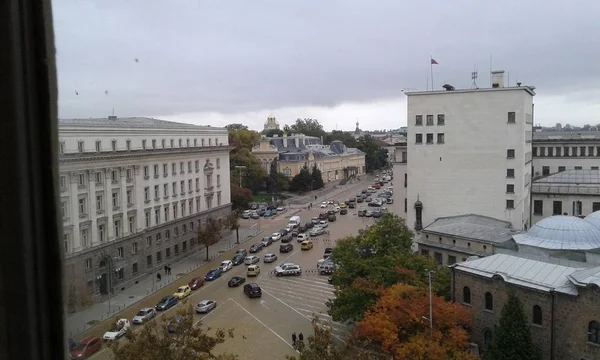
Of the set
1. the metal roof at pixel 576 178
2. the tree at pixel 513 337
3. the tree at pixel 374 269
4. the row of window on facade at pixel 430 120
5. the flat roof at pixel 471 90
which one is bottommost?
the tree at pixel 513 337

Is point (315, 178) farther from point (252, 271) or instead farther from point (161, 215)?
point (161, 215)

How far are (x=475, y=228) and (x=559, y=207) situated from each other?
13.8 ft

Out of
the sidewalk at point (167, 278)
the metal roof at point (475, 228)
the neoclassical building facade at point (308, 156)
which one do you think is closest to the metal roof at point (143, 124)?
the sidewalk at point (167, 278)

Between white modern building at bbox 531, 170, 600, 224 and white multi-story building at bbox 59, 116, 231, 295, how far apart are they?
28.1 ft

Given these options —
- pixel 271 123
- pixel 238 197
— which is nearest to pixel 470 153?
pixel 238 197

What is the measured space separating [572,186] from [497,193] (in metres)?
2.77

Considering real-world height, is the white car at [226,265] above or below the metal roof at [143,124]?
below

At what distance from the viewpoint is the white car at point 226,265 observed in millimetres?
12111

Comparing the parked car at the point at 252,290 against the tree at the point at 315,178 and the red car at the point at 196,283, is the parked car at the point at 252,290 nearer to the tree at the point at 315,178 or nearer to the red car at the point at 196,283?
the red car at the point at 196,283

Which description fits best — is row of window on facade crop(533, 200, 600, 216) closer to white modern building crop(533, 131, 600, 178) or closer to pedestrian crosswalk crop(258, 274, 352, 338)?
white modern building crop(533, 131, 600, 178)

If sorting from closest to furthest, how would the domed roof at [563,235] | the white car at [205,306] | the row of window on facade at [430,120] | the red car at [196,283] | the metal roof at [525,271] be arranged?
the metal roof at [525,271] → the domed roof at [563,235] → the white car at [205,306] → the red car at [196,283] → the row of window on facade at [430,120]

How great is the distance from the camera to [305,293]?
1039 cm

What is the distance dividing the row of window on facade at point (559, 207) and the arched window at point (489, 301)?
703cm

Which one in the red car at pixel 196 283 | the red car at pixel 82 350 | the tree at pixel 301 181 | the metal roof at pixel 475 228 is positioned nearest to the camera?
the red car at pixel 82 350
